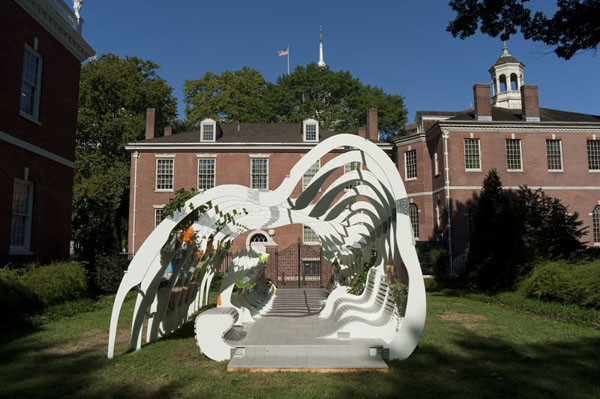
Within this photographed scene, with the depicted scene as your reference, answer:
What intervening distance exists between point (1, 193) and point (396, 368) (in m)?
11.7

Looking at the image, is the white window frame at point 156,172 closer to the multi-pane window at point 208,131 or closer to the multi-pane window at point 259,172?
the multi-pane window at point 208,131

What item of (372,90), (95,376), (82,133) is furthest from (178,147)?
(95,376)

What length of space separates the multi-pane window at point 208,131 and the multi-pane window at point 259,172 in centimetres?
320

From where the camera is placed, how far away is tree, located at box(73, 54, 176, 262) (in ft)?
109

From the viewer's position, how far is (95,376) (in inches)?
228

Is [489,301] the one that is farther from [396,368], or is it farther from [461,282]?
[396,368]

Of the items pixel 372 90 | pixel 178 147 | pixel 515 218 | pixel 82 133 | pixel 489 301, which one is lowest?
pixel 489 301

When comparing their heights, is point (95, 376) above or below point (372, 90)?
below

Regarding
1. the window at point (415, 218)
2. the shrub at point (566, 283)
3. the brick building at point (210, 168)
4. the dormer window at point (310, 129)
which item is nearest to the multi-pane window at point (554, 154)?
the window at point (415, 218)

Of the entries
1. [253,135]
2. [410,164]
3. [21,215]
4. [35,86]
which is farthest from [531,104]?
[21,215]

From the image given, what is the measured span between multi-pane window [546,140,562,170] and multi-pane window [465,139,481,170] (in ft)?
14.5

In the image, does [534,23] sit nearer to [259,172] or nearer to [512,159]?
[512,159]

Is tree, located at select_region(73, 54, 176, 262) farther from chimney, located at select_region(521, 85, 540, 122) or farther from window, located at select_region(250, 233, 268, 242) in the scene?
chimney, located at select_region(521, 85, 540, 122)

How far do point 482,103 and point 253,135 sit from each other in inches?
588
